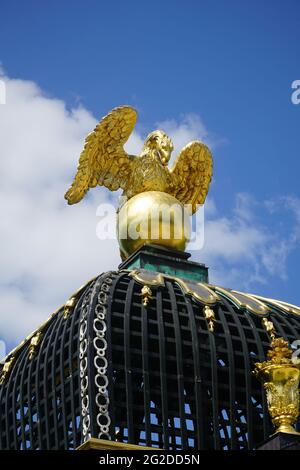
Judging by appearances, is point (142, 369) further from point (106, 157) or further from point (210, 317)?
point (106, 157)

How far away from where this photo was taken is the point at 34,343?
63.0 meters

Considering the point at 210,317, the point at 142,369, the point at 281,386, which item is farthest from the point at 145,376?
the point at 281,386

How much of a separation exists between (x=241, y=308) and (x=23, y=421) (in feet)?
32.7

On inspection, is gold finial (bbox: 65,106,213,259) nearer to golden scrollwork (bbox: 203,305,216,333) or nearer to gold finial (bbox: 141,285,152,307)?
gold finial (bbox: 141,285,152,307)

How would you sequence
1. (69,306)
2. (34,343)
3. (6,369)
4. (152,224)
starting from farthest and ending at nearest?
(152,224) < (6,369) < (34,343) < (69,306)

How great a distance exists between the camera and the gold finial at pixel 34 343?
62.8 meters

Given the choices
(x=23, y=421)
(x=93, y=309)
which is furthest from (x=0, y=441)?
(x=93, y=309)

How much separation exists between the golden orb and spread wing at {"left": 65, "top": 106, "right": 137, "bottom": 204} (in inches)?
69.4

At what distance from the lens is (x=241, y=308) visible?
6341 cm

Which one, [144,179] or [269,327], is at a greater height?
[144,179]

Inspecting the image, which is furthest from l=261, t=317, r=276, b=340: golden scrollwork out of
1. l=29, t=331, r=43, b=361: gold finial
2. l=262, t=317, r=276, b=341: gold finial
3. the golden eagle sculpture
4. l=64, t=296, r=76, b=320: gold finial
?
the golden eagle sculpture

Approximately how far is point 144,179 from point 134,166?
2.89ft

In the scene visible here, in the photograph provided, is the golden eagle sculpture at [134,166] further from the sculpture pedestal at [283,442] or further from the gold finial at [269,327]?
the sculpture pedestal at [283,442]

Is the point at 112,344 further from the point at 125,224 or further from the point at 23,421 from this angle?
the point at 125,224
